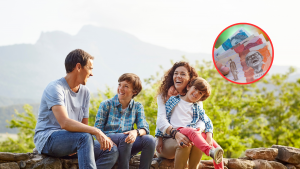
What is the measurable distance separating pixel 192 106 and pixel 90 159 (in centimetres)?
134

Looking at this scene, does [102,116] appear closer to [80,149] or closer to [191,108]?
[80,149]

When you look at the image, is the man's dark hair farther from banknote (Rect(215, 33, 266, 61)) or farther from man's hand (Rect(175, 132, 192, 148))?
banknote (Rect(215, 33, 266, 61))

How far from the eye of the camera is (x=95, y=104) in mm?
12375

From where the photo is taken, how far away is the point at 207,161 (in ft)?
10.8

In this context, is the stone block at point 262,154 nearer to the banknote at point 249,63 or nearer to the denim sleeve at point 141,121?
the banknote at point 249,63

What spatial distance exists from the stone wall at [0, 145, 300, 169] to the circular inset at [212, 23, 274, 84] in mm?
1115

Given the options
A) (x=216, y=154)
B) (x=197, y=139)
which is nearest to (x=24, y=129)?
(x=197, y=139)

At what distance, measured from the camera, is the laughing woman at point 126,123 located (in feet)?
8.30

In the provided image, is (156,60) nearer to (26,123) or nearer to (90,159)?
(26,123)

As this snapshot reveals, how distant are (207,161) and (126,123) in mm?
1257

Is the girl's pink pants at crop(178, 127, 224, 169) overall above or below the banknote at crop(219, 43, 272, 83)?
below

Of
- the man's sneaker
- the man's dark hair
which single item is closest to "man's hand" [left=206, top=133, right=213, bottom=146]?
the man's sneaker

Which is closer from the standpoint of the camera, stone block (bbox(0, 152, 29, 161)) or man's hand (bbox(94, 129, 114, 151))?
man's hand (bbox(94, 129, 114, 151))

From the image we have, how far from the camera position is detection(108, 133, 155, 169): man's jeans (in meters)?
2.51
